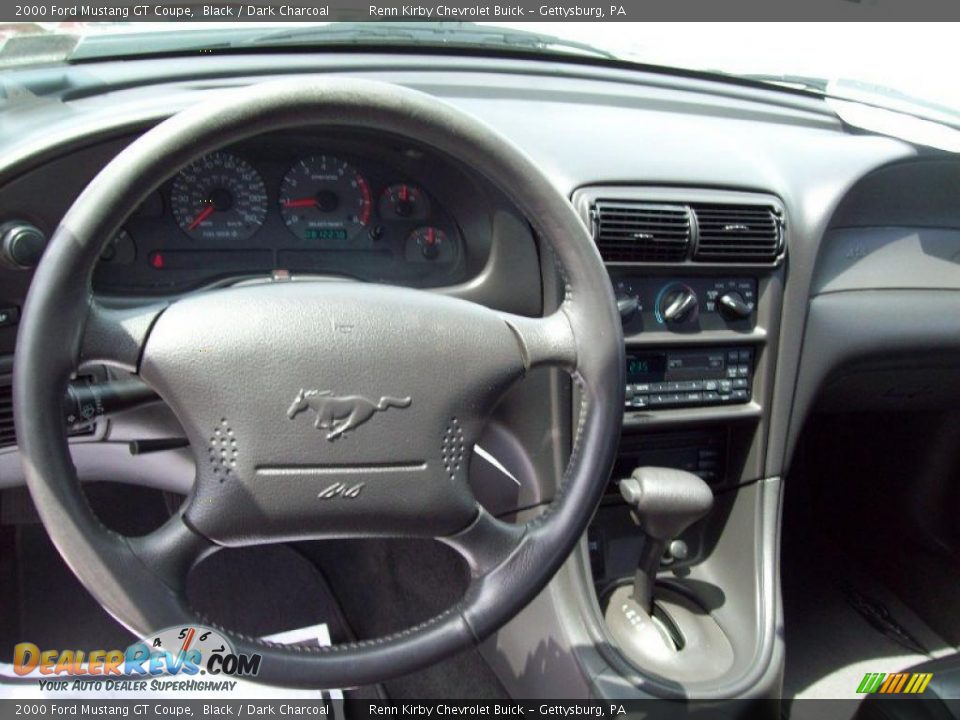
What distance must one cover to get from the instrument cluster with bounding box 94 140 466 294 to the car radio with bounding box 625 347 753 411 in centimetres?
39

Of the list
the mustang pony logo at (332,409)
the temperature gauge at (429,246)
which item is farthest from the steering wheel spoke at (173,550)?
the temperature gauge at (429,246)

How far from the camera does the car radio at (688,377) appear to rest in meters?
1.57

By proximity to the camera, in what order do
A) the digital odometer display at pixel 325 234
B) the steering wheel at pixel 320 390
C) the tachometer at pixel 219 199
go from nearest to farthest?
the steering wheel at pixel 320 390, the tachometer at pixel 219 199, the digital odometer display at pixel 325 234

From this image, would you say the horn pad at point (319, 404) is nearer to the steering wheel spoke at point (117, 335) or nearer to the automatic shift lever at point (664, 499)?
the steering wheel spoke at point (117, 335)

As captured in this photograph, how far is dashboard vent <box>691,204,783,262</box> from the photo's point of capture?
5.08 ft

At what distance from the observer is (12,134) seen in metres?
1.25

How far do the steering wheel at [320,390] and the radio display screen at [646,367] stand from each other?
480mm

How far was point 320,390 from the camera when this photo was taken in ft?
3.35

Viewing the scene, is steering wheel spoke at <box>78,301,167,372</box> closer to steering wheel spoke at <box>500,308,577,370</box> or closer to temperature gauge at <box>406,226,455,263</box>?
steering wheel spoke at <box>500,308,577,370</box>

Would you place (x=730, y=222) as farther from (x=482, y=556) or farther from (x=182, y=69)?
(x=182, y=69)

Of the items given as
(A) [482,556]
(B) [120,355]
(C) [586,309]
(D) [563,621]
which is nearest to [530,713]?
(D) [563,621]

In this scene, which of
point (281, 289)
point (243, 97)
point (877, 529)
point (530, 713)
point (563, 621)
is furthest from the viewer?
point (877, 529)

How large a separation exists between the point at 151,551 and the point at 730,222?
1.12 metres

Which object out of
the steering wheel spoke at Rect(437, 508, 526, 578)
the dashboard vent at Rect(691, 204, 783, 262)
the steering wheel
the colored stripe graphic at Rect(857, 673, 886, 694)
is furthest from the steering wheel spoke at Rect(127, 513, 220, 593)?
the colored stripe graphic at Rect(857, 673, 886, 694)
